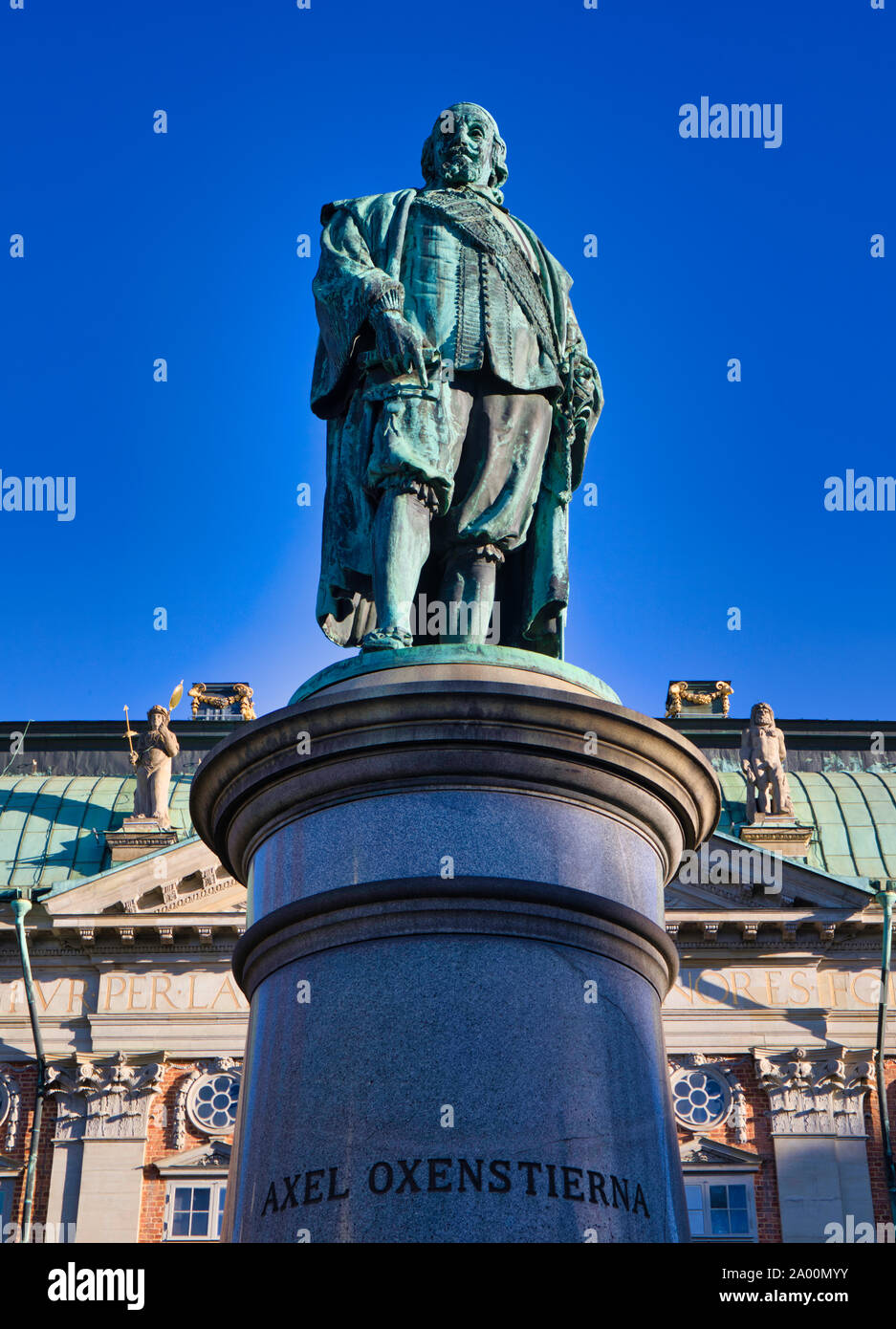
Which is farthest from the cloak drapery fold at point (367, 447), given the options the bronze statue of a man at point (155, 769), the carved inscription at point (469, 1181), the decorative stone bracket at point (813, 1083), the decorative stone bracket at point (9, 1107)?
the bronze statue of a man at point (155, 769)

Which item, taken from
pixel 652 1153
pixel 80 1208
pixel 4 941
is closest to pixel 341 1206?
pixel 652 1153

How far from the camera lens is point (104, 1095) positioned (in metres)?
29.6

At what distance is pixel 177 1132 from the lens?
95.7ft

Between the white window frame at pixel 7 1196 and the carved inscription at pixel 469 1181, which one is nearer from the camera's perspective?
the carved inscription at pixel 469 1181

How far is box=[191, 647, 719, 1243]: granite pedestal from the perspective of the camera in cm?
505

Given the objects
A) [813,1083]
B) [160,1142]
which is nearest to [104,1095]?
[160,1142]

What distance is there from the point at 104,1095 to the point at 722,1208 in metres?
10.5

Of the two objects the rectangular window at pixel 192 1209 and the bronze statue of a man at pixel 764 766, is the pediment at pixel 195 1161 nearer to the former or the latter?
the rectangular window at pixel 192 1209

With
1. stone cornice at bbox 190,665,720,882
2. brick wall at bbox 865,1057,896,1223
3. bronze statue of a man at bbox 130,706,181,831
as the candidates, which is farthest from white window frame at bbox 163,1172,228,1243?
stone cornice at bbox 190,665,720,882

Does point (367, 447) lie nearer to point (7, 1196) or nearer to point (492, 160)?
point (492, 160)

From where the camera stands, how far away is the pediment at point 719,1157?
28453 mm

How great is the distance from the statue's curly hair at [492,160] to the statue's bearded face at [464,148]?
0.04 m

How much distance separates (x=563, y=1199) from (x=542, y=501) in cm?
336
